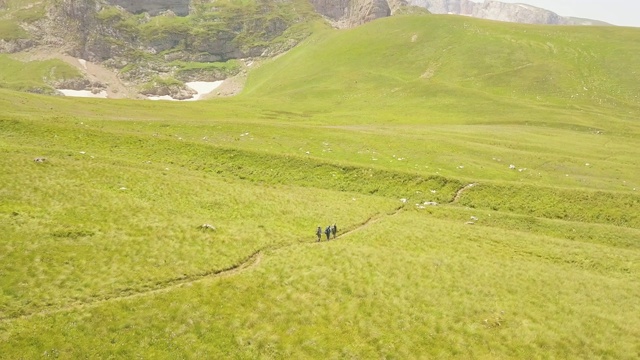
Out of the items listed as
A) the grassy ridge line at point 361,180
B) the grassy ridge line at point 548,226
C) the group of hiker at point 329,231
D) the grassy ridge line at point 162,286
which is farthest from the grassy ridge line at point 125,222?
the grassy ridge line at point 548,226

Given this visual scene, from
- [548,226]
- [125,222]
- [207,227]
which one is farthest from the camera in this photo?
[548,226]

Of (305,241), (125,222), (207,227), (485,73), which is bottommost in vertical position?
(305,241)

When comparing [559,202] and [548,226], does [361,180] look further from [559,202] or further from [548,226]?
[559,202]

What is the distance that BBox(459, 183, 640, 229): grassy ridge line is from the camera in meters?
49.8

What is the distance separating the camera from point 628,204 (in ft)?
169

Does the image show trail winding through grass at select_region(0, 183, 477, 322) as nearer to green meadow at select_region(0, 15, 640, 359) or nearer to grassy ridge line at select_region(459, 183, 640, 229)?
green meadow at select_region(0, 15, 640, 359)

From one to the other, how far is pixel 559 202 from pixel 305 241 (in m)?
33.9

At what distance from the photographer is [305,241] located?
123 ft

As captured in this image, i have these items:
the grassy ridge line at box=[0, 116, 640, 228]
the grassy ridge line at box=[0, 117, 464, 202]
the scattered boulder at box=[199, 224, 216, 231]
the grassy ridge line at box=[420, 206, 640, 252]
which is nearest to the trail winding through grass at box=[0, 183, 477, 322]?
the scattered boulder at box=[199, 224, 216, 231]

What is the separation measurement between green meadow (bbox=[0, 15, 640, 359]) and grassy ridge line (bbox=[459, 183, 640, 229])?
0.82 ft

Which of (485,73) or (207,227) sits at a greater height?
(485,73)

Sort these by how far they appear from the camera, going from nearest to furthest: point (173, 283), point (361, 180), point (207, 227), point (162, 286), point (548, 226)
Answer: point (162, 286) < point (173, 283) < point (207, 227) < point (548, 226) < point (361, 180)

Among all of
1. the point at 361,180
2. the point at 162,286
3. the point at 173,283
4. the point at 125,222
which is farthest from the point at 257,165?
the point at 162,286

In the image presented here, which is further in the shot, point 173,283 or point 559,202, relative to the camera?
point 559,202
